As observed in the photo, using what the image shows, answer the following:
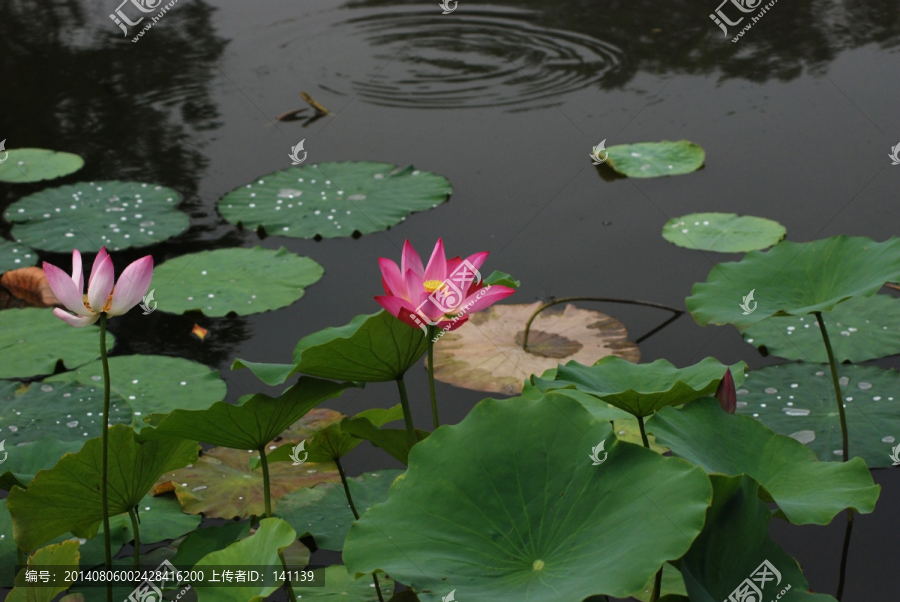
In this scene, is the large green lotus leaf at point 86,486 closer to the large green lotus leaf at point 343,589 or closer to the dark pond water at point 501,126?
the large green lotus leaf at point 343,589

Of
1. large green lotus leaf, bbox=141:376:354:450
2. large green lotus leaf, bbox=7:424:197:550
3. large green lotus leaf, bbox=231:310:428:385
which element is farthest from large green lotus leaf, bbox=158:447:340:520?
large green lotus leaf, bbox=231:310:428:385

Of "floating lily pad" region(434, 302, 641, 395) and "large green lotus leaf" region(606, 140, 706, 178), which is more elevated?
"large green lotus leaf" region(606, 140, 706, 178)

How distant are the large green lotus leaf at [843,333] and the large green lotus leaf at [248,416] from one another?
4.61 ft

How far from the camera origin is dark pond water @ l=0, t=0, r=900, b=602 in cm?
256

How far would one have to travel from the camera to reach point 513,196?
320cm

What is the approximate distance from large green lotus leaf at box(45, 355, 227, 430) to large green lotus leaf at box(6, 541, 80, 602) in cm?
71

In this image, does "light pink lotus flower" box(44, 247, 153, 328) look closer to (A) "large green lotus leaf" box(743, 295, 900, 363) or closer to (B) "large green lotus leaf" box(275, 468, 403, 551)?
(B) "large green lotus leaf" box(275, 468, 403, 551)

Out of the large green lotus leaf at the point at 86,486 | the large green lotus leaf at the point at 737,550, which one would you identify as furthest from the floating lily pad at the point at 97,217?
the large green lotus leaf at the point at 737,550

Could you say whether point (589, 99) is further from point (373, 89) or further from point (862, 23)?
point (862, 23)

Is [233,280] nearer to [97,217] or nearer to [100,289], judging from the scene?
[97,217]

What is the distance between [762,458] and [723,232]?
5.32 feet

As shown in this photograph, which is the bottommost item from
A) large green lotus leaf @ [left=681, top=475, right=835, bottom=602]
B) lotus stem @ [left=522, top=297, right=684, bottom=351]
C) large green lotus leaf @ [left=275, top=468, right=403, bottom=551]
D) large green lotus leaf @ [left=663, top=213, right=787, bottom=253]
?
large green lotus leaf @ [left=275, top=468, right=403, bottom=551]

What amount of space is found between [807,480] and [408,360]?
678mm

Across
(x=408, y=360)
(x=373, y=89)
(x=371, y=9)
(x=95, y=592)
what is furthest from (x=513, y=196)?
(x=371, y=9)
